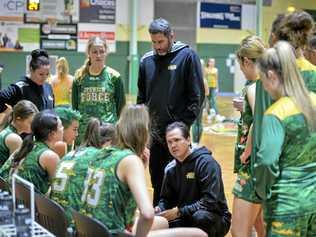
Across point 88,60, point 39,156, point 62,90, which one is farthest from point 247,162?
point 62,90

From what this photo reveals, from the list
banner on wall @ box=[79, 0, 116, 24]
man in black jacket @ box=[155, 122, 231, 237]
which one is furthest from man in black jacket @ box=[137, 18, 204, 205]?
banner on wall @ box=[79, 0, 116, 24]

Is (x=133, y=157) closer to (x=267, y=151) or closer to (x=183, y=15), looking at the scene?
(x=267, y=151)

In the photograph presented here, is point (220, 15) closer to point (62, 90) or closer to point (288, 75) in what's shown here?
point (62, 90)

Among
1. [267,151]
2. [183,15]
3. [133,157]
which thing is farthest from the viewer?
[183,15]

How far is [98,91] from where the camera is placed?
5180 millimetres

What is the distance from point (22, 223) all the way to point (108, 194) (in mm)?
642

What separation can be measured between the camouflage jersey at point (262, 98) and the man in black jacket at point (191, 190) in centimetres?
104

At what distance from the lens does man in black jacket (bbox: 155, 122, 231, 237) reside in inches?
158

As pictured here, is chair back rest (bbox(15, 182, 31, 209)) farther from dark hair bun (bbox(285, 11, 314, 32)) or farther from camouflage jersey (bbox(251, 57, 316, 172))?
dark hair bun (bbox(285, 11, 314, 32))

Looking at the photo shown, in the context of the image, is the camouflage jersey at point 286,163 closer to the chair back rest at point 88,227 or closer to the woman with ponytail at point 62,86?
the chair back rest at point 88,227

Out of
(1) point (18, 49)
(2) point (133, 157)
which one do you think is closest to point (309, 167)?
(2) point (133, 157)

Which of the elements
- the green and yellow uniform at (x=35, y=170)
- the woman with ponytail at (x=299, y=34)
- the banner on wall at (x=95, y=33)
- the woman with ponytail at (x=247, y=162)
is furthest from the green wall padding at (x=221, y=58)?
the woman with ponytail at (x=299, y=34)

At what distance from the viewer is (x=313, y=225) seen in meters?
2.65

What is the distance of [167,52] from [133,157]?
1.88m
